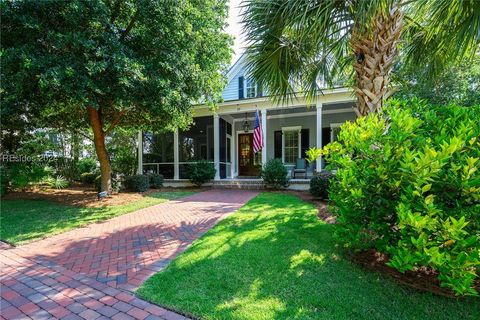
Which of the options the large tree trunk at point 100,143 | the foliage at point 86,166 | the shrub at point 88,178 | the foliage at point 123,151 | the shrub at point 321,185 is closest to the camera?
the shrub at point 321,185

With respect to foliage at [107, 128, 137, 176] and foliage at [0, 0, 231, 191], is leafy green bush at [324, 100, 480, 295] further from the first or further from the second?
foliage at [107, 128, 137, 176]

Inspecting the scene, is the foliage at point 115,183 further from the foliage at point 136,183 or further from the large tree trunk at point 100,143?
the large tree trunk at point 100,143

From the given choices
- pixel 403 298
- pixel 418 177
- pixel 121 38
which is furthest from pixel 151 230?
pixel 121 38

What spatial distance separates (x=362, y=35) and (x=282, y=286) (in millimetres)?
4504

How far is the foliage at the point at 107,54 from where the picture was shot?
5.57 metres

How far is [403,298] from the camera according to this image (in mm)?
2650

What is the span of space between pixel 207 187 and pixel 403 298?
34.7 feet

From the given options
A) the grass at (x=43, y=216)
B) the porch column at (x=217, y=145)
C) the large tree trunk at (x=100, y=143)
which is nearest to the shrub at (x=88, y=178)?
the grass at (x=43, y=216)

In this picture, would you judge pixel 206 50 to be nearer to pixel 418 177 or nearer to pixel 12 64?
pixel 12 64

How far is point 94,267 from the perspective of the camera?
3580mm

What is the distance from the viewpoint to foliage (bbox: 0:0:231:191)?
5566mm

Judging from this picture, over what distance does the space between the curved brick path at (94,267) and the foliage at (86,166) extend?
38.3ft

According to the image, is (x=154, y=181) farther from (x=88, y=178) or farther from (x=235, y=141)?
(x=235, y=141)

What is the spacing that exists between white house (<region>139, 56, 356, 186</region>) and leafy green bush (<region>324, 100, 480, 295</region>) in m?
9.73
